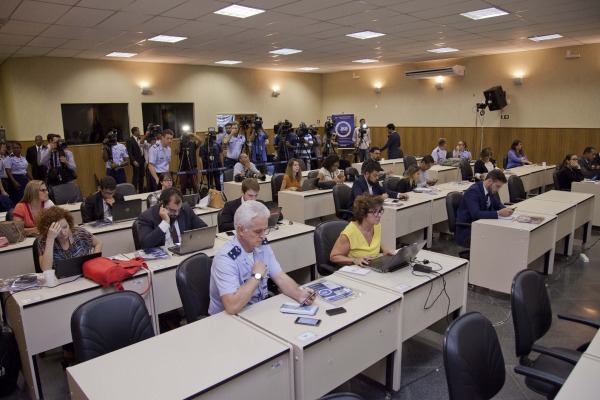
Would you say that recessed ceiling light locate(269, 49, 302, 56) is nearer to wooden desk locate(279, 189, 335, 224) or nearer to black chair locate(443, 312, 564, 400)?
wooden desk locate(279, 189, 335, 224)

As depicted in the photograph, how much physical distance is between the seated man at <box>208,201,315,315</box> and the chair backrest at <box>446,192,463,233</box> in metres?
3.00

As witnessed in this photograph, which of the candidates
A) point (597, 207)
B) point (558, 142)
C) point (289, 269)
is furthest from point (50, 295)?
point (558, 142)

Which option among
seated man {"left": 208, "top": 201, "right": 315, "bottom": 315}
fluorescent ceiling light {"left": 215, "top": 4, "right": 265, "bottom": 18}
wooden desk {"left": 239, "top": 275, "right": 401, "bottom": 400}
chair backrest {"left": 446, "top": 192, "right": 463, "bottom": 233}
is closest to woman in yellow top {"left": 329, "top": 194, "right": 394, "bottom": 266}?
wooden desk {"left": 239, "top": 275, "right": 401, "bottom": 400}

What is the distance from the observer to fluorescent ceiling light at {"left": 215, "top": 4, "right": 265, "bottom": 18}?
5.88m

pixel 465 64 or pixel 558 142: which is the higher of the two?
pixel 465 64

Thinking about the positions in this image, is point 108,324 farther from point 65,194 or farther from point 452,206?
point 65,194

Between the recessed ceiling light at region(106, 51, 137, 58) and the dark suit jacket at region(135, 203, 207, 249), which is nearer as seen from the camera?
the dark suit jacket at region(135, 203, 207, 249)

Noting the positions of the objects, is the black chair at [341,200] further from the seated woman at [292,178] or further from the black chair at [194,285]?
the black chair at [194,285]

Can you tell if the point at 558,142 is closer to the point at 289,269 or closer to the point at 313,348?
the point at 289,269

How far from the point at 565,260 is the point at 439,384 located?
355 cm

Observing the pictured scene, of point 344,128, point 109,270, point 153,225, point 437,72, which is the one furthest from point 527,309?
point 344,128

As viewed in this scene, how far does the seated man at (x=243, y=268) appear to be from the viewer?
244 centimetres

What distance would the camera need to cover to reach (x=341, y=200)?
5852 millimetres

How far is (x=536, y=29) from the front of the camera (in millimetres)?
7922
